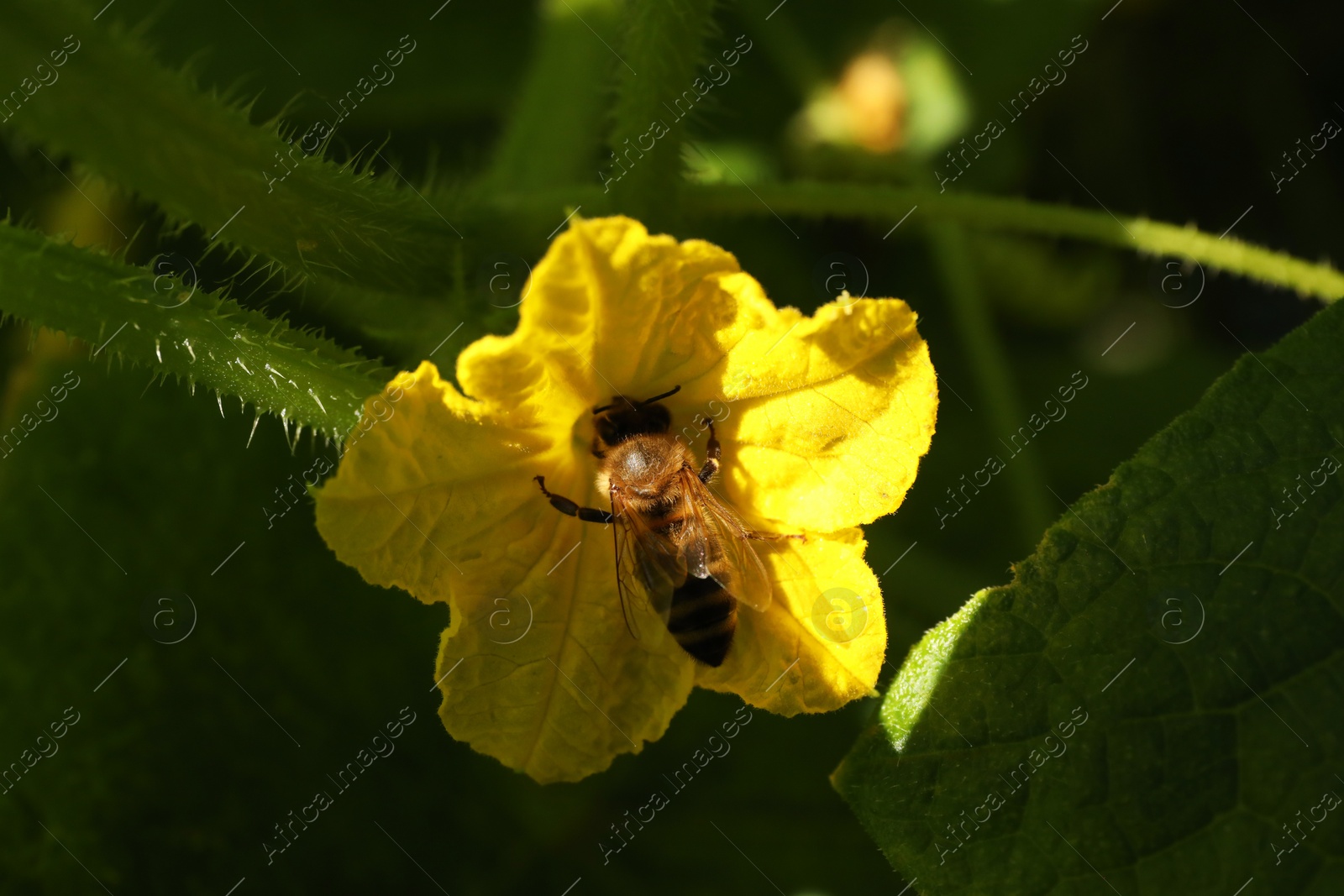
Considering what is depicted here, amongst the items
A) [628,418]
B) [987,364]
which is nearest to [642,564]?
[628,418]

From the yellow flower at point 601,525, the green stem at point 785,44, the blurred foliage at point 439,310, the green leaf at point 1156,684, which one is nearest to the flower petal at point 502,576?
the yellow flower at point 601,525

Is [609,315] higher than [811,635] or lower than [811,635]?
higher

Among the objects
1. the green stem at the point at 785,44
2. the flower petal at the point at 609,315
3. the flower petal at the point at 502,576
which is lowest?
the flower petal at the point at 502,576

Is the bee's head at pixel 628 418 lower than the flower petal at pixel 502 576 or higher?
higher

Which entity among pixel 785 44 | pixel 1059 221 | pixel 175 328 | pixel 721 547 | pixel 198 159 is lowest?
pixel 721 547

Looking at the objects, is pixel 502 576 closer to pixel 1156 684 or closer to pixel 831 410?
pixel 831 410

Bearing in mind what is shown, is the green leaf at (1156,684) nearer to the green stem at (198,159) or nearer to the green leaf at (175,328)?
the green leaf at (175,328)

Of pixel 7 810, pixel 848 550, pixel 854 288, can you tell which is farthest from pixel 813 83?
pixel 7 810
